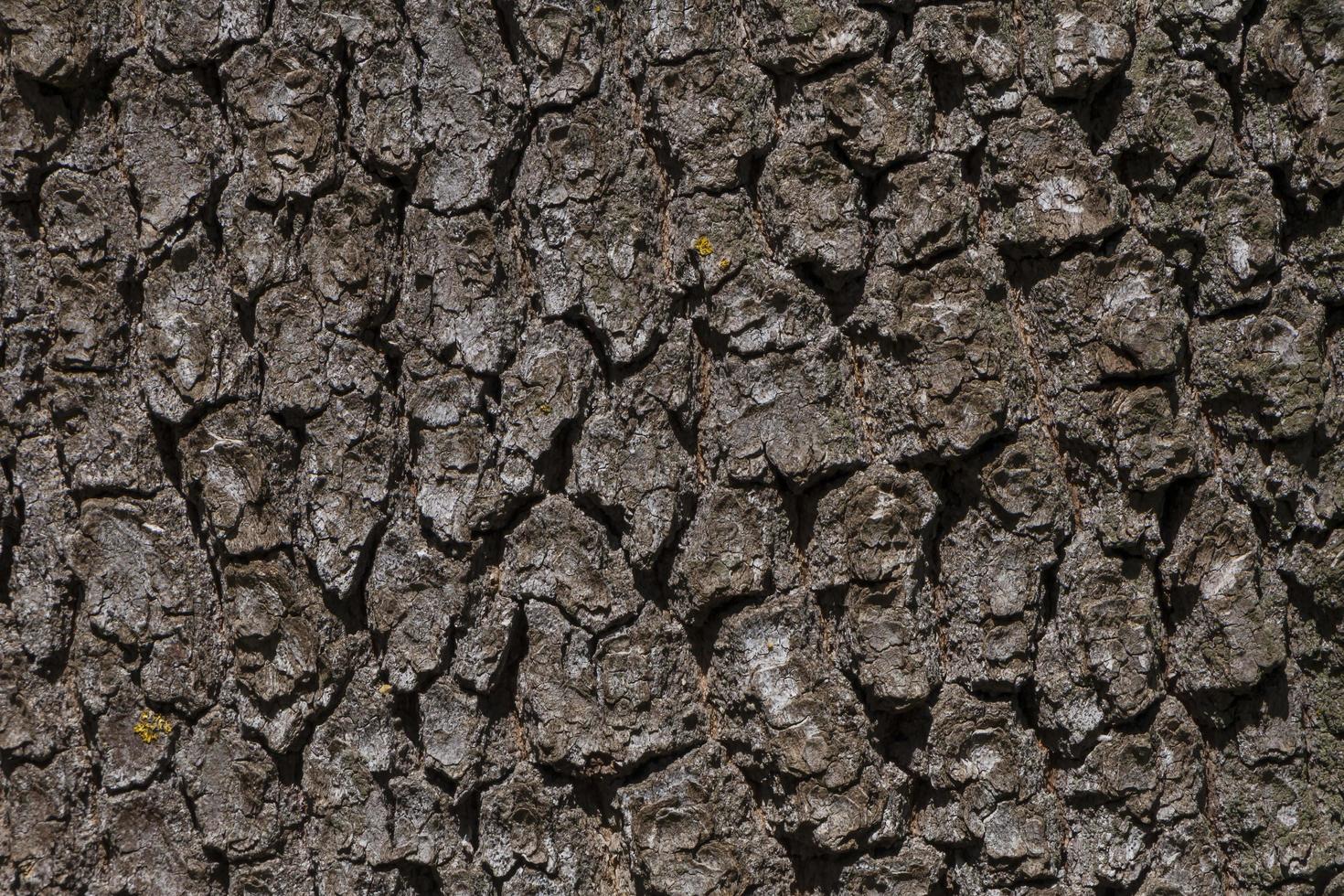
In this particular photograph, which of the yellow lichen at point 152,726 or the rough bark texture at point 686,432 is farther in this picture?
the yellow lichen at point 152,726

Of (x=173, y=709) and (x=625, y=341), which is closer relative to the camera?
(x=625, y=341)

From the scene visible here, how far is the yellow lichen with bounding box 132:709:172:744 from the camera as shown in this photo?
167 centimetres

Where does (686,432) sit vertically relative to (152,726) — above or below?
above

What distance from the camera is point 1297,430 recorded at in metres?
1.61

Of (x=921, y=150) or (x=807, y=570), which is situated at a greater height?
(x=921, y=150)

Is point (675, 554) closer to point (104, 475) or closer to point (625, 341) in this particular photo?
point (625, 341)

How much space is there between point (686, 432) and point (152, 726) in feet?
3.05

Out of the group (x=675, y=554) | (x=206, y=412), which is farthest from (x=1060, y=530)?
(x=206, y=412)

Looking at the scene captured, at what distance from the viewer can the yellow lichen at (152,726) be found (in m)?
1.67

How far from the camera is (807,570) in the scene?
5.30ft

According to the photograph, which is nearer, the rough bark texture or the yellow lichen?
Answer: the rough bark texture

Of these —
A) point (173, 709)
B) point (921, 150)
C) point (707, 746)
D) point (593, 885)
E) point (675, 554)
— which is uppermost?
point (921, 150)

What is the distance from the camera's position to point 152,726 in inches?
65.7

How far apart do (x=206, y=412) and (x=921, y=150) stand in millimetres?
1103
